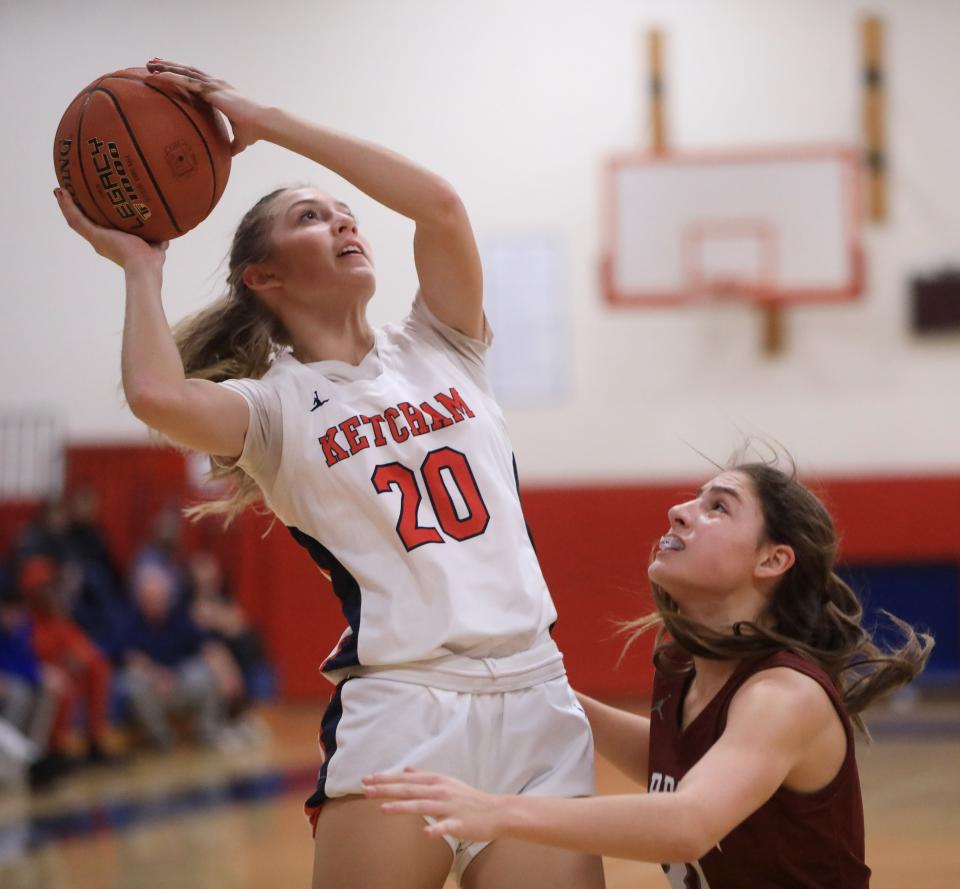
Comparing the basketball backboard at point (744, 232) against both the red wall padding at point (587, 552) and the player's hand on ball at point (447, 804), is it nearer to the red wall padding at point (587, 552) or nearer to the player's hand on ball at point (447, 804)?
the red wall padding at point (587, 552)

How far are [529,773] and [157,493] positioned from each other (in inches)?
338

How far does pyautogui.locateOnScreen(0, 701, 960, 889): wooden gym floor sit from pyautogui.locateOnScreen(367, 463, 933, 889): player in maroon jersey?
216 cm

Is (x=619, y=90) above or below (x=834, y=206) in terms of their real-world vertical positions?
above

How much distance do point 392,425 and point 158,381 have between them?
0.43m

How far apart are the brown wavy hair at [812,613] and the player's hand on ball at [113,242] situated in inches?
45.1

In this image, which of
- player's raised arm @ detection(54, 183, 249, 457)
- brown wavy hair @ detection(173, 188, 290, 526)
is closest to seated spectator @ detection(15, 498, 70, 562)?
brown wavy hair @ detection(173, 188, 290, 526)

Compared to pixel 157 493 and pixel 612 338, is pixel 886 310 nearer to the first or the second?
pixel 612 338

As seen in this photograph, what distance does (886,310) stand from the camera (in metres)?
10.5

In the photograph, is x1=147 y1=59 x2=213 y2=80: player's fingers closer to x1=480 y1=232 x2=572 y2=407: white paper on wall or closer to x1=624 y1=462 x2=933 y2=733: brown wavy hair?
x1=624 y1=462 x2=933 y2=733: brown wavy hair

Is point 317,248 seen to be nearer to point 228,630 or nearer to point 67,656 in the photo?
point 67,656

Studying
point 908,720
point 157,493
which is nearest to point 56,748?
point 157,493

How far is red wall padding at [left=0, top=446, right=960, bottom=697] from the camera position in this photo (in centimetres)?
980

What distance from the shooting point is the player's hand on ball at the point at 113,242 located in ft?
7.94

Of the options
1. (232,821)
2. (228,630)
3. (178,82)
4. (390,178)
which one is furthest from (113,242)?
(228,630)
